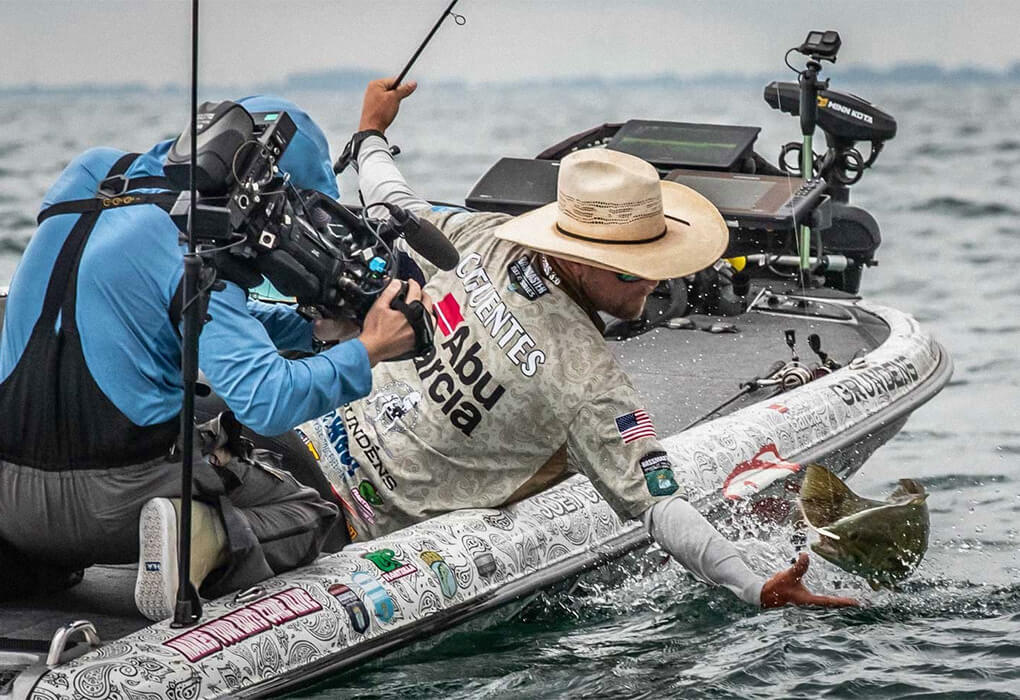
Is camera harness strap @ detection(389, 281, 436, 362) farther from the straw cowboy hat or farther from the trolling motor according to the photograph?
the trolling motor

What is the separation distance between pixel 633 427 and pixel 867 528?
744 millimetres

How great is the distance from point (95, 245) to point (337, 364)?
0.53 m

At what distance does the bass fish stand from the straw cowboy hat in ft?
2.42

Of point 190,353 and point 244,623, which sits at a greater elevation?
point 190,353

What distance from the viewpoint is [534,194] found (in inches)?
267

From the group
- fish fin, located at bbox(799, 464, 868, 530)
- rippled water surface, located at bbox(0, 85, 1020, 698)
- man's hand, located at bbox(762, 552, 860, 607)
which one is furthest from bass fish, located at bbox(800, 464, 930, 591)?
man's hand, located at bbox(762, 552, 860, 607)

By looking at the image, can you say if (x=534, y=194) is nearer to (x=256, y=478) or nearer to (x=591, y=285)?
(x=591, y=285)

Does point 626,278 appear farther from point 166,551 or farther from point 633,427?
point 166,551

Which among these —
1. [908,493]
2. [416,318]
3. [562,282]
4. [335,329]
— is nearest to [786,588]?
[908,493]

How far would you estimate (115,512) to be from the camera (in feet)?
11.2

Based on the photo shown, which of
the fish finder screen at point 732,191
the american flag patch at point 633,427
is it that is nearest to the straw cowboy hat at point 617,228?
the american flag patch at point 633,427

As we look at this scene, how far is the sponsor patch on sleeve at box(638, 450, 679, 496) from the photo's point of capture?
3.82 m

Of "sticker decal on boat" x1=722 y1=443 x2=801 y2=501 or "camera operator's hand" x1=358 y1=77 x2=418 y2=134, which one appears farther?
"sticker decal on boat" x1=722 y1=443 x2=801 y2=501

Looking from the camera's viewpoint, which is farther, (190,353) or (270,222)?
(270,222)
